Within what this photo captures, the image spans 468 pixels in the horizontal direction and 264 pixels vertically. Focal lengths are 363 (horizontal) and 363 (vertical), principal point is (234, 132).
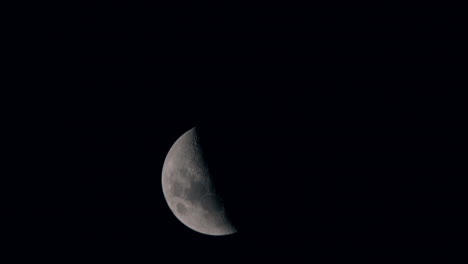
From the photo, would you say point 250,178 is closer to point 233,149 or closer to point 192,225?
point 233,149

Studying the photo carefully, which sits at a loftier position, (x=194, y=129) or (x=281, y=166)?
(x=194, y=129)

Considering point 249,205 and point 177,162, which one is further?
point 177,162

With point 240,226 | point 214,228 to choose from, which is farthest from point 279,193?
point 214,228

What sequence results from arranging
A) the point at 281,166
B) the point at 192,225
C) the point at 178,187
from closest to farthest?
the point at 281,166 < the point at 178,187 < the point at 192,225

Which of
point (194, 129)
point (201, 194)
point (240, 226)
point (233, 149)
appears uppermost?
point (194, 129)

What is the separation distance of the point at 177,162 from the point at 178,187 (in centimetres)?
40

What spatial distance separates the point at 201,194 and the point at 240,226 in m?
0.82

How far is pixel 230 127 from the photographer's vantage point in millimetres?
5105

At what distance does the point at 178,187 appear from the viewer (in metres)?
5.38

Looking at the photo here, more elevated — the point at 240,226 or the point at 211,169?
the point at 211,169

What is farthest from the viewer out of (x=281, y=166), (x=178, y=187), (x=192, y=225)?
(x=192, y=225)

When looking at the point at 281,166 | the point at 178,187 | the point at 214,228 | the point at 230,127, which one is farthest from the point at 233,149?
the point at 214,228

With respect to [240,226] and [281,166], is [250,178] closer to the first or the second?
[281,166]

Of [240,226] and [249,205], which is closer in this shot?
[249,205]
